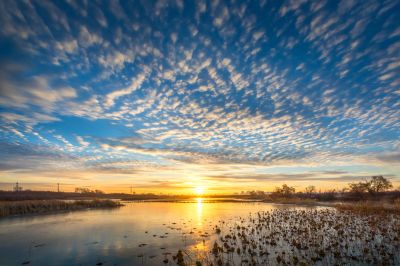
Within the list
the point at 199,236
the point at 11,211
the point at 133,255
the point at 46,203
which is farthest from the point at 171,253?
the point at 46,203

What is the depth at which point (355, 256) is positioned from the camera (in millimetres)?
15172

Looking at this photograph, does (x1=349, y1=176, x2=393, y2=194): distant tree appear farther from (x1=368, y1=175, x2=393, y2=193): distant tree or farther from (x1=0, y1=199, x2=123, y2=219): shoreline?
(x1=0, y1=199, x2=123, y2=219): shoreline

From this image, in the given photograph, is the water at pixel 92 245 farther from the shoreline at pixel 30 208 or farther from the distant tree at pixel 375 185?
the distant tree at pixel 375 185

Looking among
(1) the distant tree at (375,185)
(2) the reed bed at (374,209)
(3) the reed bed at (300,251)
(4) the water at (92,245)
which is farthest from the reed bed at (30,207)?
(1) the distant tree at (375,185)

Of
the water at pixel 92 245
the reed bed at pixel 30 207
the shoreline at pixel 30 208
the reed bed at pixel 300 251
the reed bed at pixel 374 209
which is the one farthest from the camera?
the reed bed at pixel 30 207

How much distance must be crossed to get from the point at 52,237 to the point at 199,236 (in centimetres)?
1349

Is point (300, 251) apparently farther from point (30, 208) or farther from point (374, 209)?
point (30, 208)

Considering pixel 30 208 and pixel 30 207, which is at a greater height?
pixel 30 207

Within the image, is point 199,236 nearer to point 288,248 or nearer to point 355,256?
point 288,248

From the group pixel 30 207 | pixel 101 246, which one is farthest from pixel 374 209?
pixel 30 207

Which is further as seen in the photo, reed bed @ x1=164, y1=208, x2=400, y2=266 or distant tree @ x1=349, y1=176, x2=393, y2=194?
distant tree @ x1=349, y1=176, x2=393, y2=194

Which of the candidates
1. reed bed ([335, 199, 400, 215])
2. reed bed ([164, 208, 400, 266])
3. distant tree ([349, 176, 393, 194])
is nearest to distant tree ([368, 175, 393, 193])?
distant tree ([349, 176, 393, 194])

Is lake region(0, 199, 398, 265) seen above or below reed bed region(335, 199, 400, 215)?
above

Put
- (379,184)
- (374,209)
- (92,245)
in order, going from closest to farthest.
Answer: (92,245)
(374,209)
(379,184)
